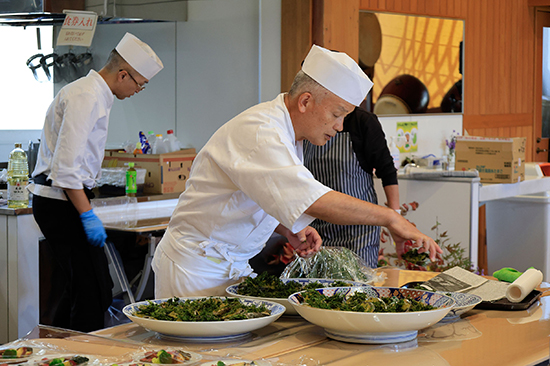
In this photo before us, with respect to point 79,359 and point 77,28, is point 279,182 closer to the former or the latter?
point 79,359

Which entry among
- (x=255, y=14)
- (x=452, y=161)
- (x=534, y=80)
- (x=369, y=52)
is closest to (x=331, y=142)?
(x=255, y=14)

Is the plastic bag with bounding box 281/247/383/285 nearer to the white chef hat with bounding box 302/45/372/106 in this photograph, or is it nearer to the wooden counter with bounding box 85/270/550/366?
the wooden counter with bounding box 85/270/550/366

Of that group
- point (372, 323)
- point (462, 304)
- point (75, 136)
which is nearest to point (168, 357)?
point (372, 323)

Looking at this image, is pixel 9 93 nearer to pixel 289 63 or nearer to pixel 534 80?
pixel 289 63

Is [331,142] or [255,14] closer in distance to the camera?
[331,142]

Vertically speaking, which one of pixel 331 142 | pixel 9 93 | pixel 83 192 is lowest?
pixel 83 192

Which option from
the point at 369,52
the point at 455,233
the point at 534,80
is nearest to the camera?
the point at 455,233

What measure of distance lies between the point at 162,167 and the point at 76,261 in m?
1.23

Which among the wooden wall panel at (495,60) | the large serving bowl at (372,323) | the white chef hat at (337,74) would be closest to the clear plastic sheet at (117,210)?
the white chef hat at (337,74)

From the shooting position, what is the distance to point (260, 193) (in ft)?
5.35

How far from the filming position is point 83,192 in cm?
317

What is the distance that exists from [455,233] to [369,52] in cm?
175

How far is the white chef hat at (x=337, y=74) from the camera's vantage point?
5.92 feet

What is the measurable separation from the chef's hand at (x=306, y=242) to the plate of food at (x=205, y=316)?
0.49 meters
